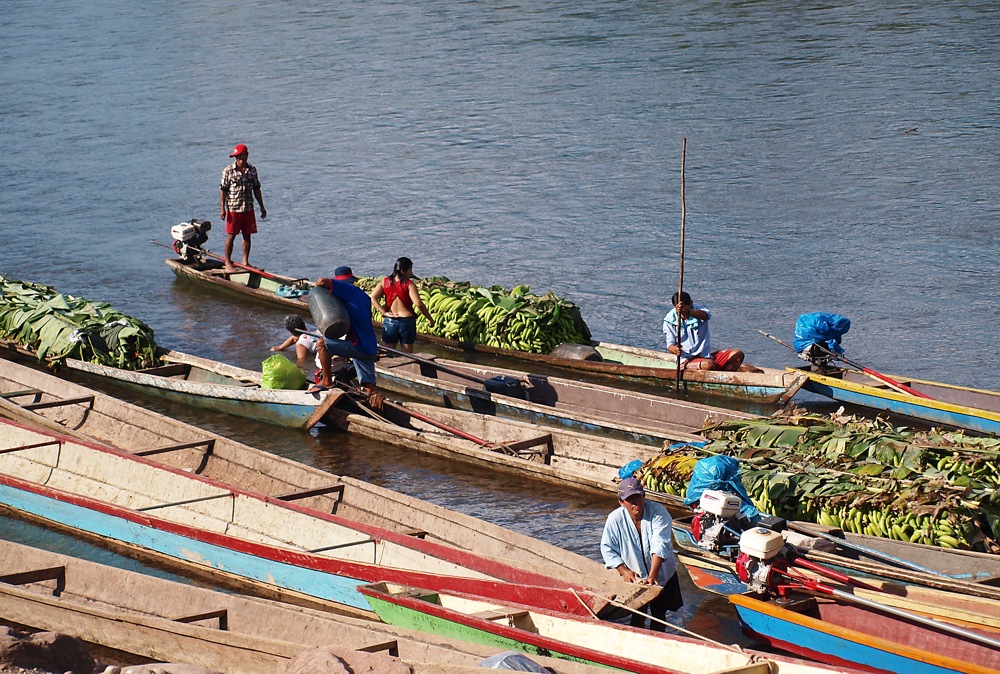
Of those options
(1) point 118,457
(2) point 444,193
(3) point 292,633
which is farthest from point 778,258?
(3) point 292,633

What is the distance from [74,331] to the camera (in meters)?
12.9

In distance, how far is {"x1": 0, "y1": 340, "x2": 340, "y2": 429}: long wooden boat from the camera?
11086 millimetres

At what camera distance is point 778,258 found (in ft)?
55.8

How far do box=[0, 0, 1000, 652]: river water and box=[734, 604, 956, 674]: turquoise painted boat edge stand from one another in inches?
32.1

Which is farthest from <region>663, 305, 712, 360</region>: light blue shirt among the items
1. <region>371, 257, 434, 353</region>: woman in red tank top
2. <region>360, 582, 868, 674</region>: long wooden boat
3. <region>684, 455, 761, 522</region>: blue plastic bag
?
<region>360, 582, 868, 674</region>: long wooden boat

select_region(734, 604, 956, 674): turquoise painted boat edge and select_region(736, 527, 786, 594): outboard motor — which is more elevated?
select_region(736, 527, 786, 594): outboard motor

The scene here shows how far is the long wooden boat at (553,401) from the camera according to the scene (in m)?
10.4

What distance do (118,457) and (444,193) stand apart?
12561mm

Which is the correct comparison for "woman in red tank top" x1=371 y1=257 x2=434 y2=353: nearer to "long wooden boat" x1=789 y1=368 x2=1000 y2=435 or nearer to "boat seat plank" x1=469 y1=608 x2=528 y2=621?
"long wooden boat" x1=789 y1=368 x2=1000 y2=435

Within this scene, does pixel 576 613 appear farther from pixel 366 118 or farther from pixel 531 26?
pixel 531 26

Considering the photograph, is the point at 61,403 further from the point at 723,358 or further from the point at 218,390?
the point at 723,358

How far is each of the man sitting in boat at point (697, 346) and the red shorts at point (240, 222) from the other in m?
6.39

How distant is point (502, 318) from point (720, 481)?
590cm

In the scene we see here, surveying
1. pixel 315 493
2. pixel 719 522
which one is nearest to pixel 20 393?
pixel 315 493
